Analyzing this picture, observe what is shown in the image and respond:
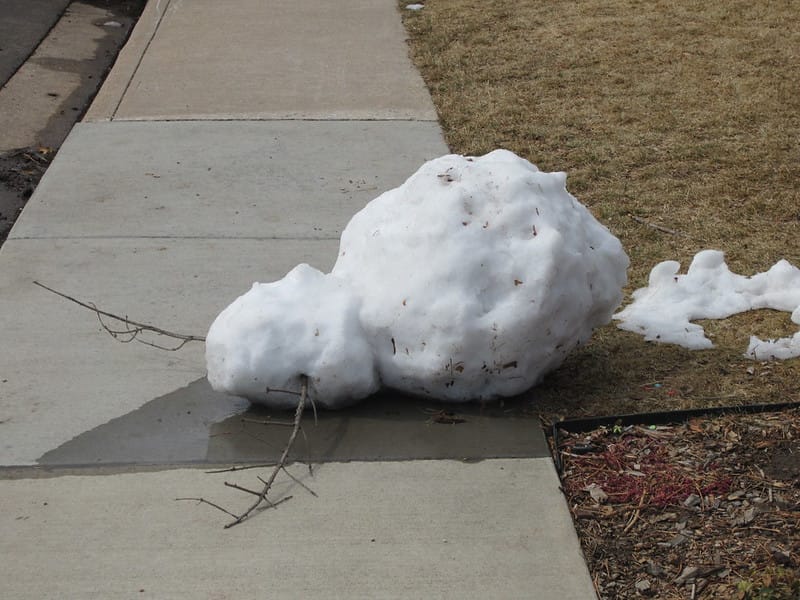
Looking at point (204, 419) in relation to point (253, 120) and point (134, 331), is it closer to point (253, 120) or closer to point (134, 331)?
point (134, 331)

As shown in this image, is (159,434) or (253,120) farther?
(253,120)

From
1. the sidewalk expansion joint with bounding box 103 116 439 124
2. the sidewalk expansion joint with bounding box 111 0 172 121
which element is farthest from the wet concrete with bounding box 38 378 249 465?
the sidewalk expansion joint with bounding box 111 0 172 121

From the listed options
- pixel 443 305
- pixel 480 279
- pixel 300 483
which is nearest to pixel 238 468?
pixel 300 483

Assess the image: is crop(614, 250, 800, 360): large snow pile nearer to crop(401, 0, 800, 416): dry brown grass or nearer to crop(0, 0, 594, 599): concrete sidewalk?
crop(401, 0, 800, 416): dry brown grass

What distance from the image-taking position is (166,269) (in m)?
5.20

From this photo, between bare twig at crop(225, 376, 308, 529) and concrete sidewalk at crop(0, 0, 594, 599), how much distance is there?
56 millimetres

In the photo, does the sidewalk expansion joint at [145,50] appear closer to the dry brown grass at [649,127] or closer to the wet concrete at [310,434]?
the dry brown grass at [649,127]

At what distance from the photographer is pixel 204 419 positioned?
3992mm

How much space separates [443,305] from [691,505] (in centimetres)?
103

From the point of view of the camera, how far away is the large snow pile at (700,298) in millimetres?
4598

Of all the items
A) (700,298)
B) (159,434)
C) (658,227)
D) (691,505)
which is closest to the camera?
(691,505)

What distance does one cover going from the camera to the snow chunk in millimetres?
3879

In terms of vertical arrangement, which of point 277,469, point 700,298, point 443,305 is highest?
point 443,305

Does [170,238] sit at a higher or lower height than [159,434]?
lower
